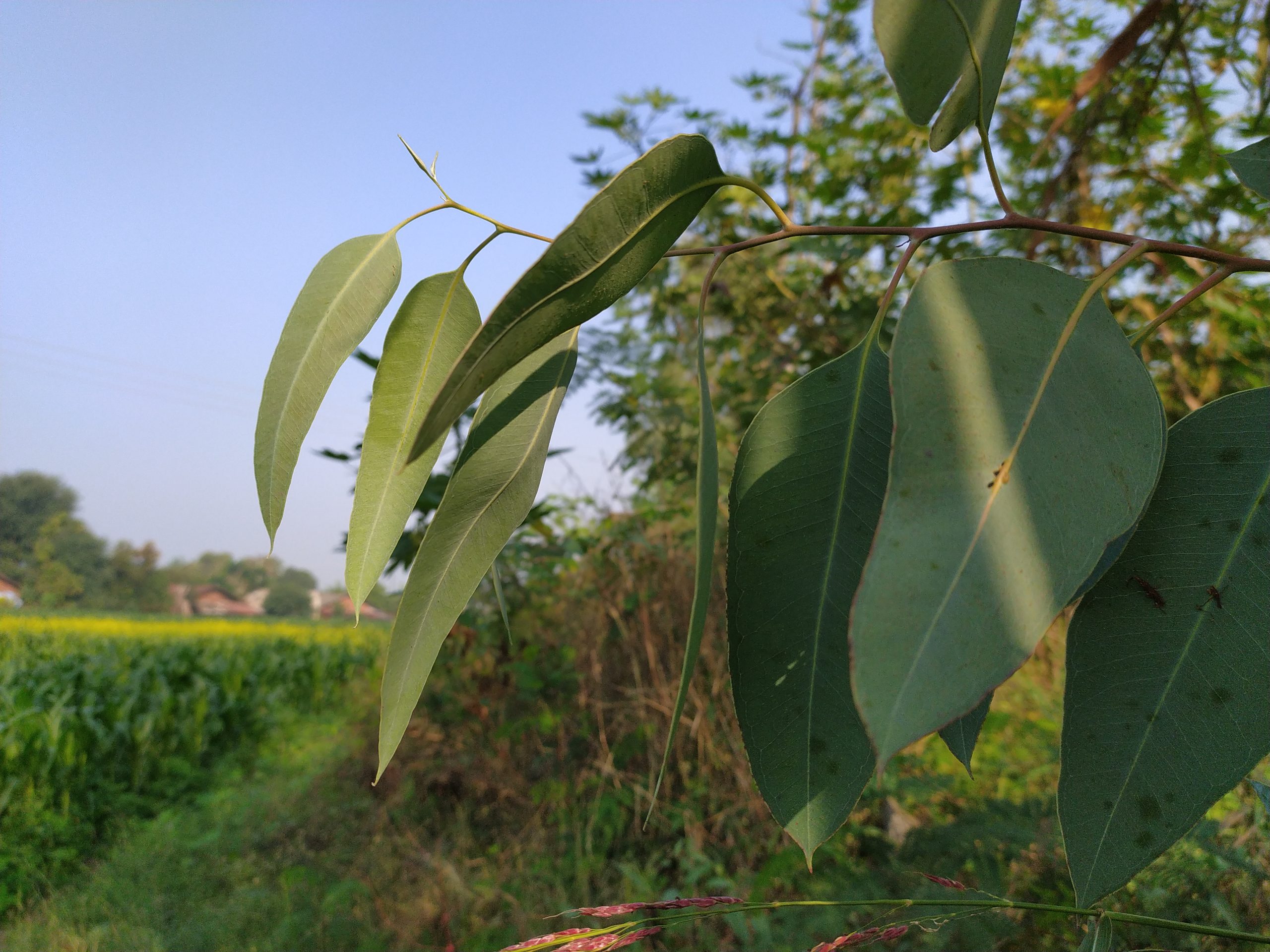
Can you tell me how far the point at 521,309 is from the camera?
0.33 m

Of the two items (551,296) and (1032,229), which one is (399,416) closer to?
(551,296)

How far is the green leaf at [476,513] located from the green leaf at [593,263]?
86 millimetres

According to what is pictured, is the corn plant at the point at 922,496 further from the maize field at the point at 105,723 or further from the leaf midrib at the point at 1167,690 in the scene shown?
the maize field at the point at 105,723

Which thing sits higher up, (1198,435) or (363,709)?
(1198,435)

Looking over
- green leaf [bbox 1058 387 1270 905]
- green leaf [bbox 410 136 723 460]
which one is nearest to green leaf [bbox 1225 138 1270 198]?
green leaf [bbox 1058 387 1270 905]

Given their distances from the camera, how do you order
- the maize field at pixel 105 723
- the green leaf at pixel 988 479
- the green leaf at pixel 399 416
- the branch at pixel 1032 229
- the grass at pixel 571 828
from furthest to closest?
the maize field at pixel 105 723
the grass at pixel 571 828
the green leaf at pixel 399 416
the branch at pixel 1032 229
the green leaf at pixel 988 479

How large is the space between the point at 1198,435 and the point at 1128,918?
25 cm

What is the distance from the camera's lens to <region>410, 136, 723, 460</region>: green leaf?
0.32 meters

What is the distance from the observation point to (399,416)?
0.48 meters

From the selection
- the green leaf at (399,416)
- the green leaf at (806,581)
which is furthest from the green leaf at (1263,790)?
the green leaf at (399,416)

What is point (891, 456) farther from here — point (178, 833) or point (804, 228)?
point (178, 833)

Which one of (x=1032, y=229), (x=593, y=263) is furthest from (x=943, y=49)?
(x=593, y=263)

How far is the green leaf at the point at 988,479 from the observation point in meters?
0.26

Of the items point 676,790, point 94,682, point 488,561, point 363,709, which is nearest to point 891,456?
point 488,561
